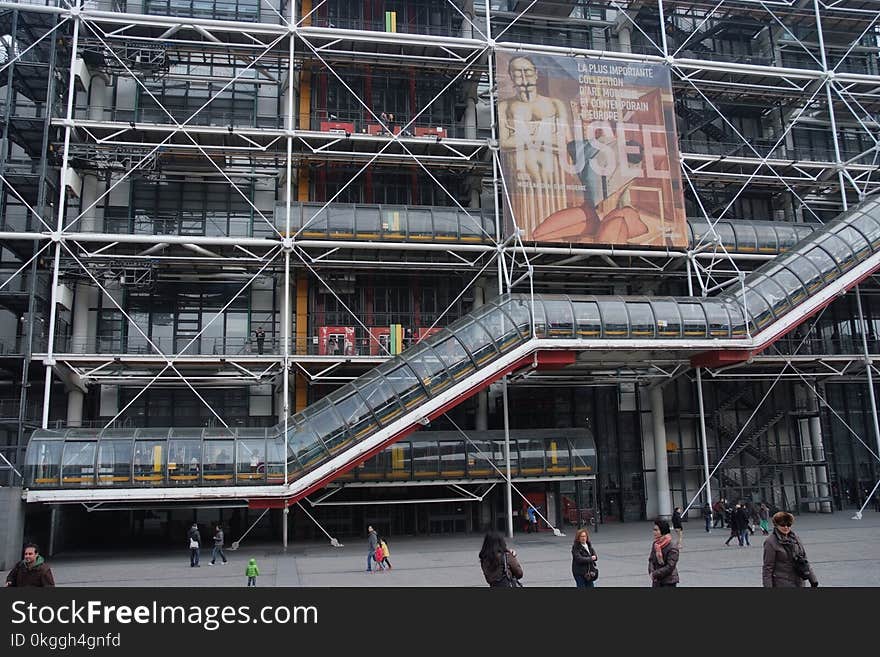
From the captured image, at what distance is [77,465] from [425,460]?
983cm

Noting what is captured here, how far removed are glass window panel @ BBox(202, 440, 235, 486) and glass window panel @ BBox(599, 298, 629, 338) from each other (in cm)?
1117

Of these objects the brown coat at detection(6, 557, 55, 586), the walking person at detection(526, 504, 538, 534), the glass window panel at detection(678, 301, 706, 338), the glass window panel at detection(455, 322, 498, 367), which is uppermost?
the glass window panel at detection(678, 301, 706, 338)

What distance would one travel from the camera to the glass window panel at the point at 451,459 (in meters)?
23.9

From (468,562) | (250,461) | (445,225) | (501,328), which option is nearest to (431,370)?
(501,328)

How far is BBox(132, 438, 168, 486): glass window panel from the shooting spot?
20.0 m

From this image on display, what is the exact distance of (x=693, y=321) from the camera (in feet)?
75.4

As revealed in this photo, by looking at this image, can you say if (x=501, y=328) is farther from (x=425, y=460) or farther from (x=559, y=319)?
(x=425, y=460)

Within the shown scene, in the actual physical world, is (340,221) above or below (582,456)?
above

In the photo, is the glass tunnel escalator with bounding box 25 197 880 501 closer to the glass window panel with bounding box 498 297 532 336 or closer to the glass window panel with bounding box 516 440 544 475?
the glass window panel with bounding box 498 297 532 336

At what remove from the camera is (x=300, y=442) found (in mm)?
20625

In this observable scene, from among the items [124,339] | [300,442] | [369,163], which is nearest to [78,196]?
[124,339]

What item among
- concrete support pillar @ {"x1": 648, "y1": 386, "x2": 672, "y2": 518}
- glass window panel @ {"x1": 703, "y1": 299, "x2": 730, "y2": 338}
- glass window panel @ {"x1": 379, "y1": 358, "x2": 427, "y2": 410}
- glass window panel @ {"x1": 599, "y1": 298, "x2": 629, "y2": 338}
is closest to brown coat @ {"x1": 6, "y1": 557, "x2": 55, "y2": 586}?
glass window panel @ {"x1": 379, "y1": 358, "x2": 427, "y2": 410}

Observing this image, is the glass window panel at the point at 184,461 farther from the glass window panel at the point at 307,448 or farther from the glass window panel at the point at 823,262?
the glass window panel at the point at 823,262

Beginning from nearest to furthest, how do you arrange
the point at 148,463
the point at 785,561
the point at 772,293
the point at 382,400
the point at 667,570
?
the point at 785,561
the point at 667,570
the point at 148,463
the point at 382,400
the point at 772,293
